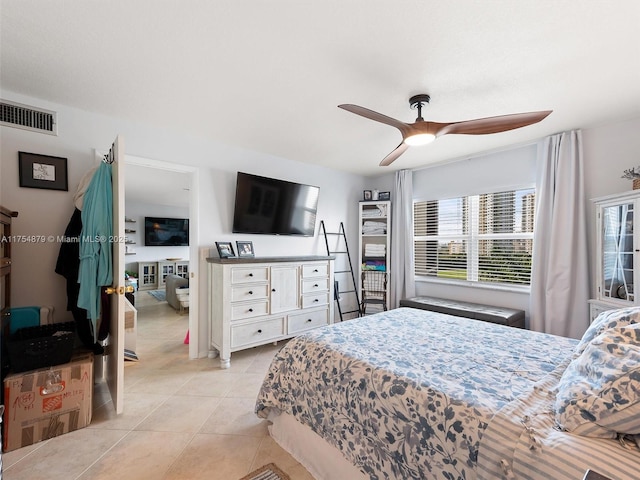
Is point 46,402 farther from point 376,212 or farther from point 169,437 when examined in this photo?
point 376,212

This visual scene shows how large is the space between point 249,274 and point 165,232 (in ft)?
18.8

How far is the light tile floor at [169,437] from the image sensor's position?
1.51 metres

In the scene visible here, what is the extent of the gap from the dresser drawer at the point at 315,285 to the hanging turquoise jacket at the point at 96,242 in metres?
1.90

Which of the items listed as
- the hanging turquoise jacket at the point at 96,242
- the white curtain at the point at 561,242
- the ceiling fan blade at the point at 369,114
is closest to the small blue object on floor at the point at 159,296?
the hanging turquoise jacket at the point at 96,242

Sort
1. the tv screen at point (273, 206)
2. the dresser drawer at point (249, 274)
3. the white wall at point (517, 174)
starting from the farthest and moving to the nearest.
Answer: the tv screen at point (273, 206) < the dresser drawer at point (249, 274) < the white wall at point (517, 174)

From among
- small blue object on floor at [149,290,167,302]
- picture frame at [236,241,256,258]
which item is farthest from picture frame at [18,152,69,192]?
small blue object on floor at [149,290,167,302]

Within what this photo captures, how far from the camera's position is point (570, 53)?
1.66 meters

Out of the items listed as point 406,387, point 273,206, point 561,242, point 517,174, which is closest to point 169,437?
point 406,387

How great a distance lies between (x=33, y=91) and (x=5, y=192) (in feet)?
2.57

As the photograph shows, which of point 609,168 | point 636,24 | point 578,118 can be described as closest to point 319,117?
point 636,24

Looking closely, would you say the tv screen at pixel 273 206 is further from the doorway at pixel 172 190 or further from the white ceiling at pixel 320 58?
the white ceiling at pixel 320 58

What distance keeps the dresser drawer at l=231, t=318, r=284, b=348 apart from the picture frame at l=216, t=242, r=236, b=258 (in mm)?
751

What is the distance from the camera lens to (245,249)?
3.26 metres

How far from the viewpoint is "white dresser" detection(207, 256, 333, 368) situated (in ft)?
9.16
